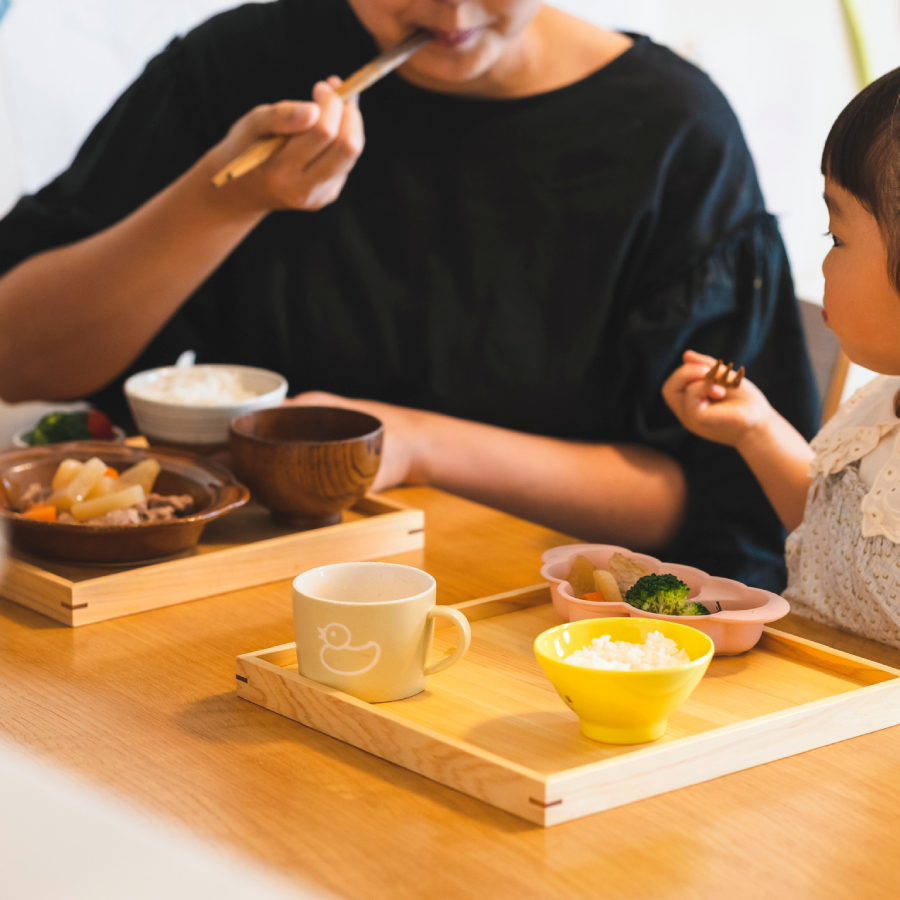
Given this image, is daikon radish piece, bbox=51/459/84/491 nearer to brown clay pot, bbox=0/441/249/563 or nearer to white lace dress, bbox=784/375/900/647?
brown clay pot, bbox=0/441/249/563

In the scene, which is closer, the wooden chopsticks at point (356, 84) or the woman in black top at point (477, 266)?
the wooden chopsticks at point (356, 84)

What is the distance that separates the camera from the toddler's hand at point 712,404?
130 centimetres

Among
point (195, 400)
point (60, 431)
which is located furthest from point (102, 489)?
point (60, 431)

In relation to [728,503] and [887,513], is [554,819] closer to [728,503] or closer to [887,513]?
[887,513]

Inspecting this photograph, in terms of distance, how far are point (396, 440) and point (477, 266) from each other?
0.44 m

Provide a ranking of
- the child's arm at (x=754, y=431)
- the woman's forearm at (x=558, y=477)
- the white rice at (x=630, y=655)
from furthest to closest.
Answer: the woman's forearm at (x=558, y=477) < the child's arm at (x=754, y=431) < the white rice at (x=630, y=655)

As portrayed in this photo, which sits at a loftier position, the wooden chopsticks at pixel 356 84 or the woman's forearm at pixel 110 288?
the wooden chopsticks at pixel 356 84

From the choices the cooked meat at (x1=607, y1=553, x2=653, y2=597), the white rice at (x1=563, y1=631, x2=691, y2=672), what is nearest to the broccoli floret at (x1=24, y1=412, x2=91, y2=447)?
the cooked meat at (x1=607, y1=553, x2=653, y2=597)

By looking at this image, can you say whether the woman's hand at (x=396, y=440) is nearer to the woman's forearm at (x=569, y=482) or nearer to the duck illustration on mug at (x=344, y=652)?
the woman's forearm at (x=569, y=482)

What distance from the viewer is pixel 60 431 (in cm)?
144

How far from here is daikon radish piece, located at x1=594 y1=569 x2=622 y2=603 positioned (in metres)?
0.90

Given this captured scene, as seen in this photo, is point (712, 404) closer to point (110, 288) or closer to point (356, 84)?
point (356, 84)

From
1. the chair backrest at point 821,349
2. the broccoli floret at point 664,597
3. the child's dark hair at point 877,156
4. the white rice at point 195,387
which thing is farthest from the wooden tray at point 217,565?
the chair backrest at point 821,349

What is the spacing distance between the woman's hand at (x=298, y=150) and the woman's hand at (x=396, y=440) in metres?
0.28
